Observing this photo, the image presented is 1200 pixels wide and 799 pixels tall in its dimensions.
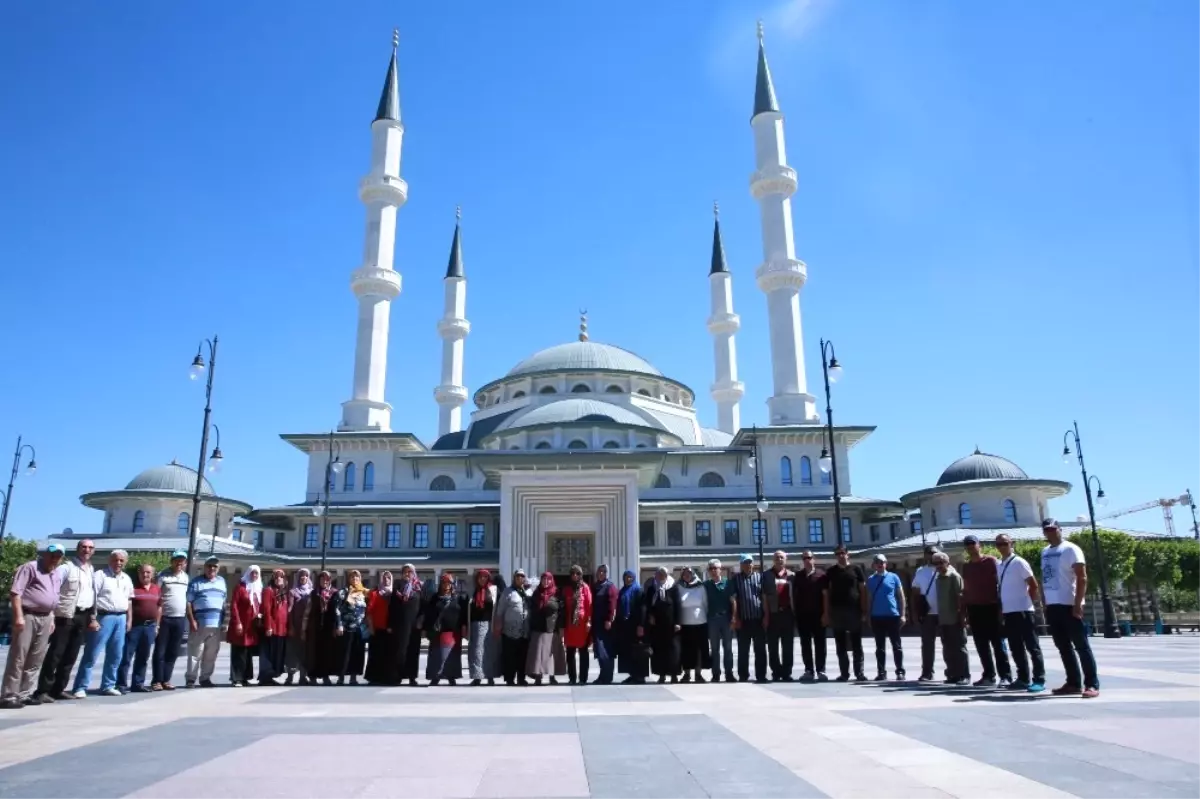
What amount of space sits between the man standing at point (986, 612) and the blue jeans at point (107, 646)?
9775 mm

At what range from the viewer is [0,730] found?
6.58 metres

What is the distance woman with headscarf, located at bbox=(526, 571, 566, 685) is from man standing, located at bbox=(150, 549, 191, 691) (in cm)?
443

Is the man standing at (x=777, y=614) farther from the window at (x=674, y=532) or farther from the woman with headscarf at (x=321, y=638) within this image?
the window at (x=674, y=532)

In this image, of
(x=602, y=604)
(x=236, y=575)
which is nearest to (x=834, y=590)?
(x=602, y=604)

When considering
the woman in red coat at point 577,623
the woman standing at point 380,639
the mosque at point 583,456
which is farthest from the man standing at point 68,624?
→ the mosque at point 583,456

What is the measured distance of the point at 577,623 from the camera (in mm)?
11398

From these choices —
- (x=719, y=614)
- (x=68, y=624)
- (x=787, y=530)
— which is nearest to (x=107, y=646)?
(x=68, y=624)

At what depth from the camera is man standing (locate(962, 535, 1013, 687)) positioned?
9359 millimetres

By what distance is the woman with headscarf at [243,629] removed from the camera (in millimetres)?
10992

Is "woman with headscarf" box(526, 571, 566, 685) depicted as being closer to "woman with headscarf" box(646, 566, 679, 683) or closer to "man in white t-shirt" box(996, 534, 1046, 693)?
"woman with headscarf" box(646, 566, 679, 683)

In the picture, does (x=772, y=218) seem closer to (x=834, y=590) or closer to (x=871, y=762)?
(x=834, y=590)

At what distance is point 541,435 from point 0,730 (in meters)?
35.5

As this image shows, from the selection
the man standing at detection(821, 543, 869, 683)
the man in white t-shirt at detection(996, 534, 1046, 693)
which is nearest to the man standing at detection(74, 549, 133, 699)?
the man standing at detection(821, 543, 869, 683)

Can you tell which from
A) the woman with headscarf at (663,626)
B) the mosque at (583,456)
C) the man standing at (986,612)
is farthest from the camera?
the mosque at (583,456)
